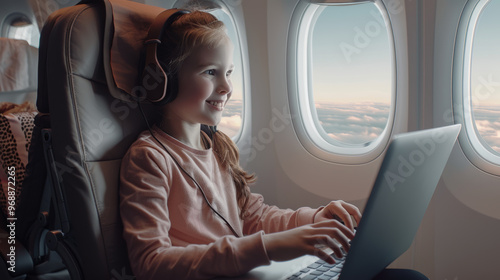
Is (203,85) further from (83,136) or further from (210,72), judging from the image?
(83,136)

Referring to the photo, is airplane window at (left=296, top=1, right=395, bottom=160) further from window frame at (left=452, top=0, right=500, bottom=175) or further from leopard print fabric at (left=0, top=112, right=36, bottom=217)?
leopard print fabric at (left=0, top=112, right=36, bottom=217)

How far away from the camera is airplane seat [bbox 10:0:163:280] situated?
1168 mm

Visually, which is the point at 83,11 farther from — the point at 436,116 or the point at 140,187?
the point at 436,116

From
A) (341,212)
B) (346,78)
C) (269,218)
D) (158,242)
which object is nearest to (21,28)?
(346,78)

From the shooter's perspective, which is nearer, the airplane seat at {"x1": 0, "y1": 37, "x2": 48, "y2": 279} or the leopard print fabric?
the airplane seat at {"x1": 0, "y1": 37, "x2": 48, "y2": 279}

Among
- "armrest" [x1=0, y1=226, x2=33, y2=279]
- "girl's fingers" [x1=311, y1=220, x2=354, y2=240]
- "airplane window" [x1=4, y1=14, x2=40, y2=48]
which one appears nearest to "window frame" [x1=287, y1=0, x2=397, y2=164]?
"girl's fingers" [x1=311, y1=220, x2=354, y2=240]

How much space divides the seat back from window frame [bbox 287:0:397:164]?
51.1 inches

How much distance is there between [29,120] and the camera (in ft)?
6.61

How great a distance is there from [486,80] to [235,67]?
4.33ft

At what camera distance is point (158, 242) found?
111cm

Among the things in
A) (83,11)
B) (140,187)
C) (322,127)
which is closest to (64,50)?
(83,11)

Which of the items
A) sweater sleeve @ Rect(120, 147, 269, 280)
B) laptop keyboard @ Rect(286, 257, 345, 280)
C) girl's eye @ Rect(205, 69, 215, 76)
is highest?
girl's eye @ Rect(205, 69, 215, 76)

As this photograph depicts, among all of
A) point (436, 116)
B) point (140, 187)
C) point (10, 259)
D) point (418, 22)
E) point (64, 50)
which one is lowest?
point (10, 259)

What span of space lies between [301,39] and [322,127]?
491 millimetres
